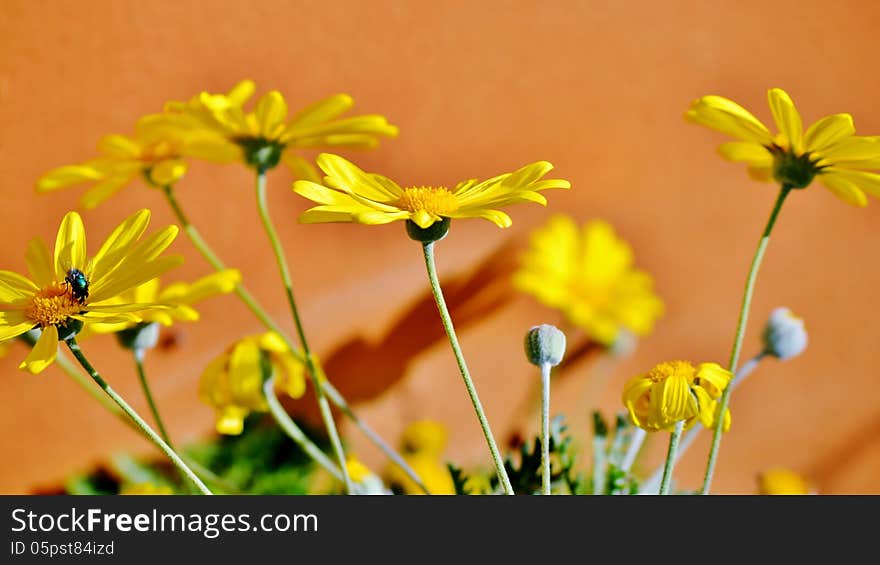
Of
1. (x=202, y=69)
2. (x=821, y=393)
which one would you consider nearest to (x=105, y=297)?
(x=202, y=69)

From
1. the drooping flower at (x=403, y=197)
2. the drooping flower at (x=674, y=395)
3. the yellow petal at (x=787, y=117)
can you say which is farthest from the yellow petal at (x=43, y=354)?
the yellow petal at (x=787, y=117)

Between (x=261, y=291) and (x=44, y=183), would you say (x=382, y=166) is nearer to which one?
(x=261, y=291)

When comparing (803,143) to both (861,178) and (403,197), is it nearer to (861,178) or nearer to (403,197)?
(861,178)

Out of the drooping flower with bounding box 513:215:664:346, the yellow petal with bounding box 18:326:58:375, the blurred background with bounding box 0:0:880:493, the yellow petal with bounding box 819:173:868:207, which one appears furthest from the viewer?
the drooping flower with bounding box 513:215:664:346

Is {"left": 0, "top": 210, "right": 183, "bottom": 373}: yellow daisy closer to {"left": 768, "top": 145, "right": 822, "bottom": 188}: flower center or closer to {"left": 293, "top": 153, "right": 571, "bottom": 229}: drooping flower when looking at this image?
{"left": 293, "top": 153, "right": 571, "bottom": 229}: drooping flower

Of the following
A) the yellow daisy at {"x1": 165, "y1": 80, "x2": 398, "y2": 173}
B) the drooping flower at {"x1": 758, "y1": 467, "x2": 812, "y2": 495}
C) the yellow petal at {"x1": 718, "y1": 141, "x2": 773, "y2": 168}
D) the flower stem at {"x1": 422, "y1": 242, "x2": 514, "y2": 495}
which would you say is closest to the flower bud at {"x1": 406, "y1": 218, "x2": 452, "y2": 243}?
the flower stem at {"x1": 422, "y1": 242, "x2": 514, "y2": 495}
